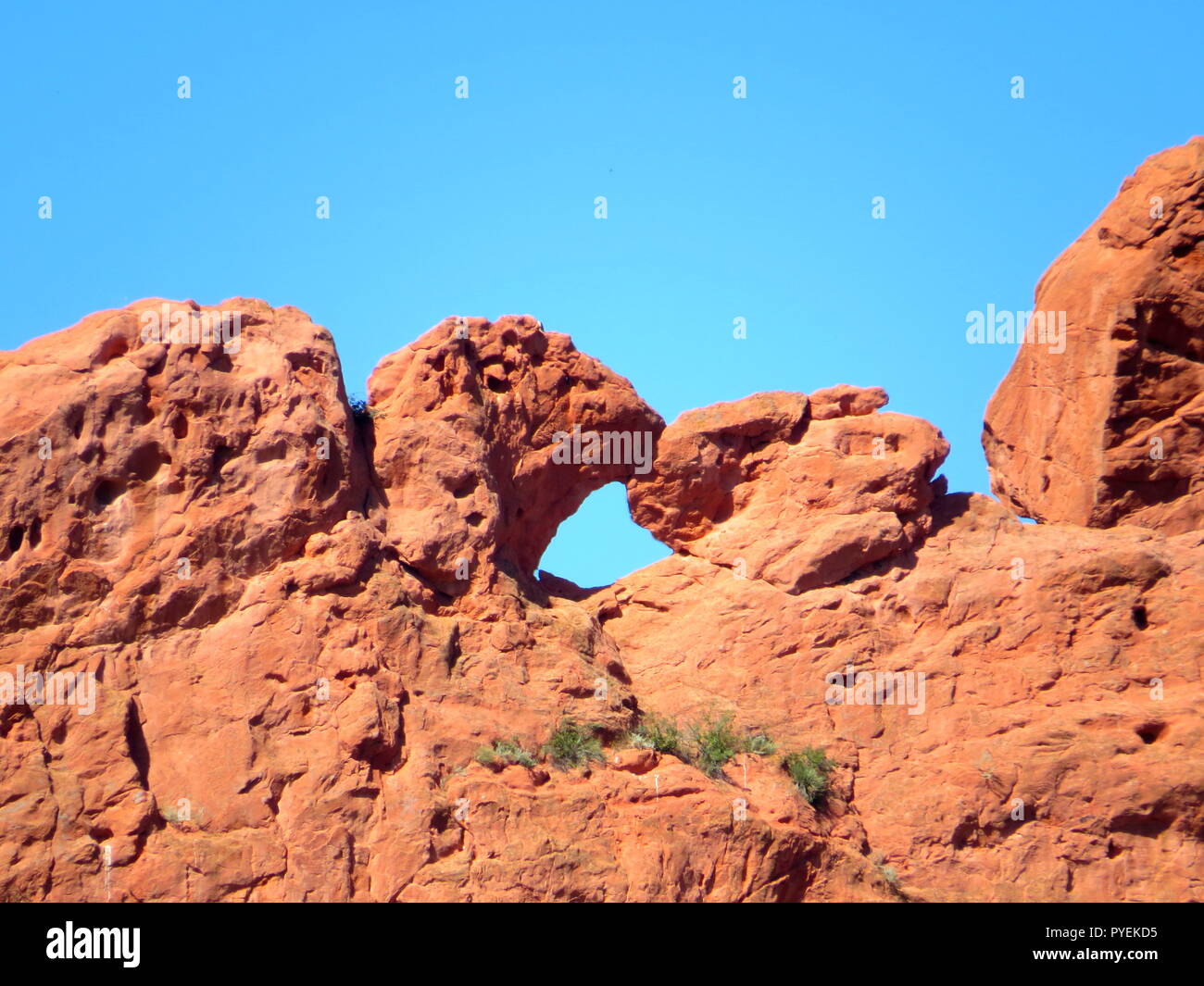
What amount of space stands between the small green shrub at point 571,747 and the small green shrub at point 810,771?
2.36 m

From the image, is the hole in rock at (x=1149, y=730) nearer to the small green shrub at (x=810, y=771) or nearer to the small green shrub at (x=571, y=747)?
the small green shrub at (x=810, y=771)

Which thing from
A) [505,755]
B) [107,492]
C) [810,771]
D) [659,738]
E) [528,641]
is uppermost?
[107,492]

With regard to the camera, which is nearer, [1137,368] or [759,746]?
[759,746]

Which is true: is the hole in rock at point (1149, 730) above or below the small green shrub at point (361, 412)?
below

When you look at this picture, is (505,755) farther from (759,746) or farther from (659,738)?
(759,746)

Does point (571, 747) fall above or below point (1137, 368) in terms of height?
below

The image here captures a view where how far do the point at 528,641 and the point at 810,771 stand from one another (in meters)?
3.68

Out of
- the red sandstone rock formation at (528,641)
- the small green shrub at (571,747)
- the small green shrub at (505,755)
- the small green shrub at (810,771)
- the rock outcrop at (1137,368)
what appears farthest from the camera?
the rock outcrop at (1137,368)

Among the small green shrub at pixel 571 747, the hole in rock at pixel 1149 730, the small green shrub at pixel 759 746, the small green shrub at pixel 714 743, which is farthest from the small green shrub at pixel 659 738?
the hole in rock at pixel 1149 730

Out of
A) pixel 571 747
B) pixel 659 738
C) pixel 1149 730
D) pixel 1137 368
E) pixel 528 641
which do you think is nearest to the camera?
pixel 571 747

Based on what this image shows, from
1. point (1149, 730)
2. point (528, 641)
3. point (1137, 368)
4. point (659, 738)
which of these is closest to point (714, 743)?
point (659, 738)

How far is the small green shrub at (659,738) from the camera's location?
18.7m

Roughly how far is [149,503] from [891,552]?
9.39 meters

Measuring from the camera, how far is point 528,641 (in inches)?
771
